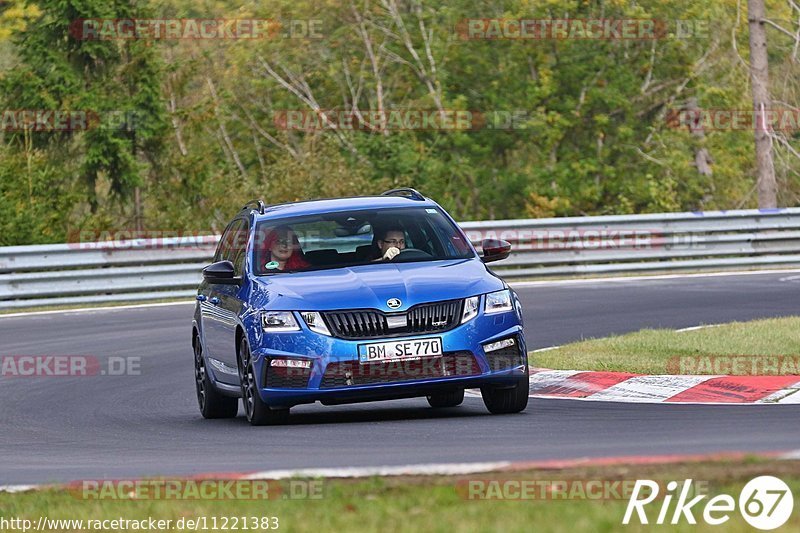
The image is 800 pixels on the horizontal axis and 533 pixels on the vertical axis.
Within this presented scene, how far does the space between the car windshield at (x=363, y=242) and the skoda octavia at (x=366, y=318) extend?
11 millimetres

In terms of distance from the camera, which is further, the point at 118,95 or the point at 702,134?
the point at 702,134

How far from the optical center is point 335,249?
463 inches

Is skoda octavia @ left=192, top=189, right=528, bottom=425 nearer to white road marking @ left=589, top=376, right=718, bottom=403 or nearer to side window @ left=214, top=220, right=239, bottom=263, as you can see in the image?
side window @ left=214, top=220, right=239, bottom=263

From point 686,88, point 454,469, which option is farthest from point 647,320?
point 686,88

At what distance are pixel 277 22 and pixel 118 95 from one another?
42.5ft

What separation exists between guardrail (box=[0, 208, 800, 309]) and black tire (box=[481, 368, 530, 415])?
1366 cm

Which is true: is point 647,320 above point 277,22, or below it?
below

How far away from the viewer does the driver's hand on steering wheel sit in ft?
38.1

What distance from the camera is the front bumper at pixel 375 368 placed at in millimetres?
10547

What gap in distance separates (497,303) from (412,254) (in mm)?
1069

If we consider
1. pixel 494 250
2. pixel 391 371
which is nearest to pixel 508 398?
pixel 391 371

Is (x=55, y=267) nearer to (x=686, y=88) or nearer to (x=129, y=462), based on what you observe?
(x=129, y=462)

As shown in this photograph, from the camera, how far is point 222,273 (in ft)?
38.7

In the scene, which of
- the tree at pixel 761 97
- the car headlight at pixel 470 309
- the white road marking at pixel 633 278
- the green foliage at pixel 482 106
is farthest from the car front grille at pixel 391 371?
the green foliage at pixel 482 106
